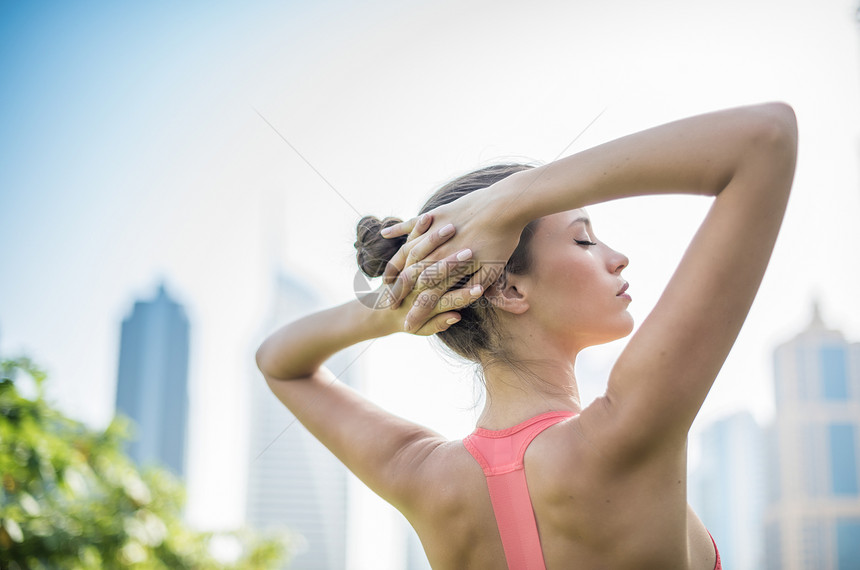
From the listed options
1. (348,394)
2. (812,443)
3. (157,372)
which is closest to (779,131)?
(348,394)

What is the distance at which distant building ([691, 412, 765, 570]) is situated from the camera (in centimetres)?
7944

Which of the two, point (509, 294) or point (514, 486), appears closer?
point (514, 486)

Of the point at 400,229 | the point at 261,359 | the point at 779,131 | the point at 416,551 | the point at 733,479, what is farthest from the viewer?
the point at 733,479

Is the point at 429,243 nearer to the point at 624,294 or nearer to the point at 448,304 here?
the point at 448,304

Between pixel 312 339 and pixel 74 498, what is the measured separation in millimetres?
3025

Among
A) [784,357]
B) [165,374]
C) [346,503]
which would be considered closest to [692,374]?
[346,503]

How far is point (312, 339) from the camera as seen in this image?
5.84ft

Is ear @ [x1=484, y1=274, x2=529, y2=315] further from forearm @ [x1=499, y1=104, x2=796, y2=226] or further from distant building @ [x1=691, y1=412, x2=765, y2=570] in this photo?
distant building @ [x1=691, y1=412, x2=765, y2=570]

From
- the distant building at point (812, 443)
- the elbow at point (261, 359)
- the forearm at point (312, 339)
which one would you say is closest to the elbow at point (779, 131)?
the forearm at point (312, 339)

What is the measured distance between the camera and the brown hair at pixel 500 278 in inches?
55.7

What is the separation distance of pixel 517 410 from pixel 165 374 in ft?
Answer: 275

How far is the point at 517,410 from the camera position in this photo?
1334mm

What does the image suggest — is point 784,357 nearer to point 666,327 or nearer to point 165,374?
point 165,374

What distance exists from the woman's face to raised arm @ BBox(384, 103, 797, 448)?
0.30 meters
